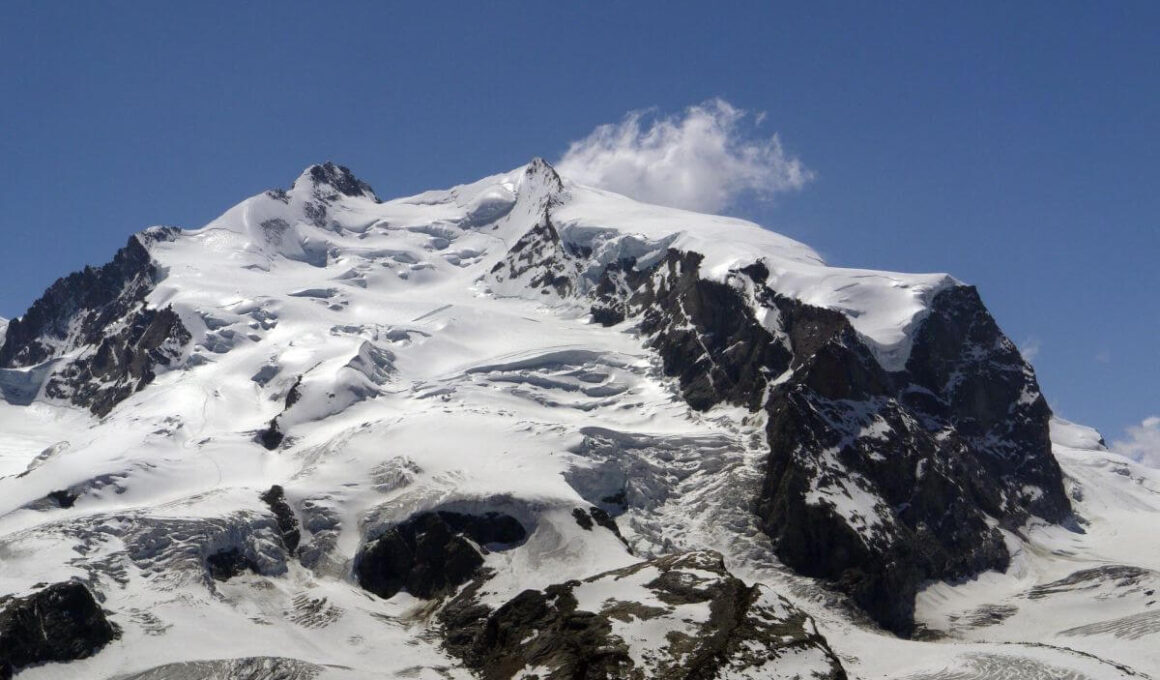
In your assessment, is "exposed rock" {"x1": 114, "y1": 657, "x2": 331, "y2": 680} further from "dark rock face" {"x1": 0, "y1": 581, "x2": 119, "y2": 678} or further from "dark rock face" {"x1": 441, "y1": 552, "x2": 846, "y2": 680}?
"dark rock face" {"x1": 441, "y1": 552, "x2": 846, "y2": 680}

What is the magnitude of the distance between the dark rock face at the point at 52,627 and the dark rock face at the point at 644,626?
42.0 m

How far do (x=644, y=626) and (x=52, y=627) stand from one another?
224 ft

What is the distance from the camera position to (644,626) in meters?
166

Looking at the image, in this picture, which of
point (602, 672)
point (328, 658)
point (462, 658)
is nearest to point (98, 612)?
point (328, 658)

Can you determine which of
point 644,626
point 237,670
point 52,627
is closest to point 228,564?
point 52,627

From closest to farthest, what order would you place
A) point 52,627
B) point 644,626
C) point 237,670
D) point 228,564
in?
1. point 237,670
2. point 644,626
3. point 52,627
4. point 228,564

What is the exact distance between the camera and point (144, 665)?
544 ft

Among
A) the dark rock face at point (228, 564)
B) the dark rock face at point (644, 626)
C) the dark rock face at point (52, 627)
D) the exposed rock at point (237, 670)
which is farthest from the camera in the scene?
the dark rock face at point (228, 564)

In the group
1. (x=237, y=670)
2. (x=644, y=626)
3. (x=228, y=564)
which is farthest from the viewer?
(x=228, y=564)

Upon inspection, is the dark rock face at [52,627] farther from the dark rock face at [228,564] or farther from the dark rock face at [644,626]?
the dark rock face at [644,626]

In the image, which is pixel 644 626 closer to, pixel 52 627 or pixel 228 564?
pixel 228 564


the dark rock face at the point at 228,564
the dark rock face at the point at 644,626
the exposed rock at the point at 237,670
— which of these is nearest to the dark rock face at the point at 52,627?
the exposed rock at the point at 237,670

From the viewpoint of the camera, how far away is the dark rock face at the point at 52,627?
166500 millimetres

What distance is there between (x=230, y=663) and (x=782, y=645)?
2422 inches
